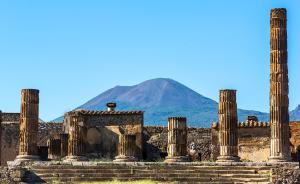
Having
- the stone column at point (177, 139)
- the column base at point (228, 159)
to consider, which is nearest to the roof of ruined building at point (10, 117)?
the stone column at point (177, 139)

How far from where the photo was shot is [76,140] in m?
37.5

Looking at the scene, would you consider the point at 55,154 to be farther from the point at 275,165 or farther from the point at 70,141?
the point at 275,165

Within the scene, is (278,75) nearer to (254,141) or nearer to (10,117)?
(254,141)

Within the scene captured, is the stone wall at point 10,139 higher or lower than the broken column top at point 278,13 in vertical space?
lower

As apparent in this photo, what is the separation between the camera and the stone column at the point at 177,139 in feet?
122

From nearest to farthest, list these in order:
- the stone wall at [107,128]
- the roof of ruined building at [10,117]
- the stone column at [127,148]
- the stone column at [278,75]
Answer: the stone column at [278,75], the stone column at [127,148], the stone wall at [107,128], the roof of ruined building at [10,117]

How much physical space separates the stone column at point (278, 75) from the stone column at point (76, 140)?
28.9ft

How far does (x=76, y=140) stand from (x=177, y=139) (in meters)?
4.51

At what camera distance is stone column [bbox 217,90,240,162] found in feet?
117

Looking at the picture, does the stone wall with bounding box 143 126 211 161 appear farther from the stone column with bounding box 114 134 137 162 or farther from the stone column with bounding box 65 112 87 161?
the stone column with bounding box 65 112 87 161

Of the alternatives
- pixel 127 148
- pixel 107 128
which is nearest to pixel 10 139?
pixel 107 128

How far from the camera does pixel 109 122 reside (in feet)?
152

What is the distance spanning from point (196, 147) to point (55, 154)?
340 inches

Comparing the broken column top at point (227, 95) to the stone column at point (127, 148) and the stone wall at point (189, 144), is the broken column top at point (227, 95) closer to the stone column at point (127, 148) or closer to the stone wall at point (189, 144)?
the stone column at point (127, 148)
